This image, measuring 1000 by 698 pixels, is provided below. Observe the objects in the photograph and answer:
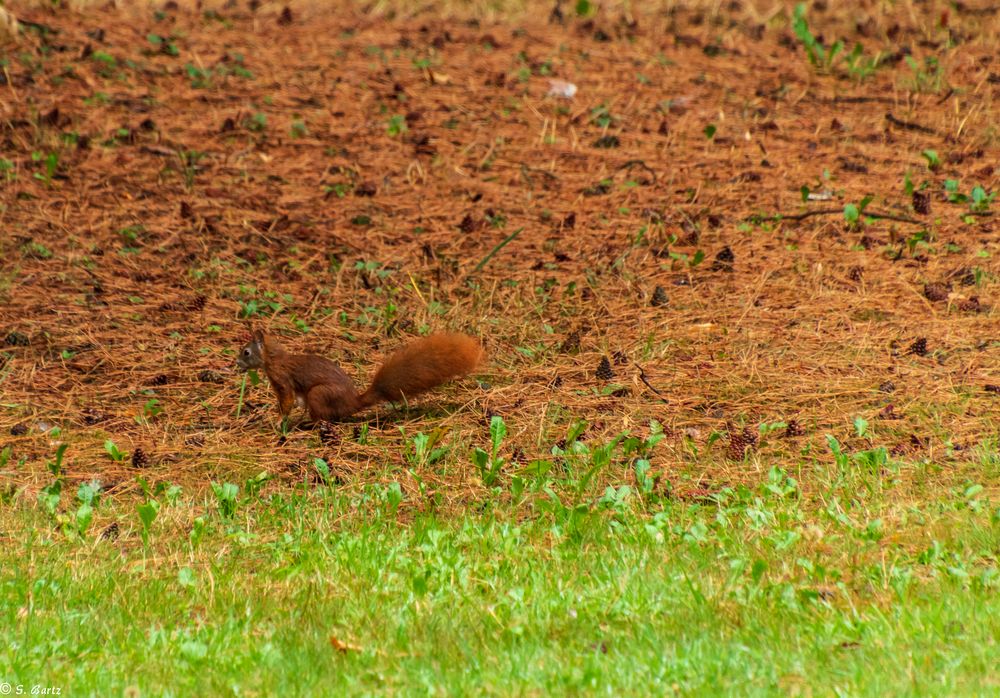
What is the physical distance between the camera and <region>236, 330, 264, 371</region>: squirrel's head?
519 centimetres

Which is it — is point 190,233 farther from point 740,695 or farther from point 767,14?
point 767,14

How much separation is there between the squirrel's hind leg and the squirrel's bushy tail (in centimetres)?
14

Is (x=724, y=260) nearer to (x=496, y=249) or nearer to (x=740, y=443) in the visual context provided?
(x=496, y=249)

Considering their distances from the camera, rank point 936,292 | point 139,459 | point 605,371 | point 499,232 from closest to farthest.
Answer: point 139,459
point 605,371
point 936,292
point 499,232

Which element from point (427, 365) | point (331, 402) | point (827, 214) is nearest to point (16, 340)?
point (331, 402)

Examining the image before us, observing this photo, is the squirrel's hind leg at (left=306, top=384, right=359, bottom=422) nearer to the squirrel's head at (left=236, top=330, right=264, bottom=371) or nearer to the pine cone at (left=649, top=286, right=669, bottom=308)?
the squirrel's head at (left=236, top=330, right=264, bottom=371)

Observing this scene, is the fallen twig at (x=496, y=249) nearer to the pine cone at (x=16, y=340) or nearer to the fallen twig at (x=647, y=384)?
the fallen twig at (x=647, y=384)

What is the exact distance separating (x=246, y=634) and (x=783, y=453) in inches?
85.6

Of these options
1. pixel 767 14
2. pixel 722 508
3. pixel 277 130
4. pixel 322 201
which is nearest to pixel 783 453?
pixel 722 508

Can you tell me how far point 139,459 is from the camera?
477 cm

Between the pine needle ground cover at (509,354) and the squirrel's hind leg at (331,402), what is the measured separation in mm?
87

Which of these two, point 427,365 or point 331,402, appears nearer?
point 427,365

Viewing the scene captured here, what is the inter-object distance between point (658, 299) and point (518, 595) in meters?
2.69

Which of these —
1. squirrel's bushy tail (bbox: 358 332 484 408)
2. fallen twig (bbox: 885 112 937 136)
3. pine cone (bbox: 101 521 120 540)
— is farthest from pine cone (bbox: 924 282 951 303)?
pine cone (bbox: 101 521 120 540)
